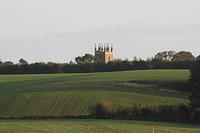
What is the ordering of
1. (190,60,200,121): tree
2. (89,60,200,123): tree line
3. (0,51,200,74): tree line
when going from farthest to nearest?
(0,51,200,74): tree line < (89,60,200,123): tree line < (190,60,200,121): tree

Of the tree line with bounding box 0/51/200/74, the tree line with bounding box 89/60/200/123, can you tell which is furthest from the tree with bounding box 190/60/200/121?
the tree line with bounding box 0/51/200/74

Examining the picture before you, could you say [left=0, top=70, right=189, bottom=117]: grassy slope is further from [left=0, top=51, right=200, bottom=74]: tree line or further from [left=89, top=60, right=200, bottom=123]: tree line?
[left=0, top=51, right=200, bottom=74]: tree line

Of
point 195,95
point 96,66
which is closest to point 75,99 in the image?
point 195,95

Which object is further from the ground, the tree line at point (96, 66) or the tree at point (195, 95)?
the tree line at point (96, 66)

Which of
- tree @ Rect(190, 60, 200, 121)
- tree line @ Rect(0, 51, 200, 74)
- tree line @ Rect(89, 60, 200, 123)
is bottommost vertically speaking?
tree line @ Rect(89, 60, 200, 123)

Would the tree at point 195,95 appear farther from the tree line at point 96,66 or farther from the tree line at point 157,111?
the tree line at point 96,66

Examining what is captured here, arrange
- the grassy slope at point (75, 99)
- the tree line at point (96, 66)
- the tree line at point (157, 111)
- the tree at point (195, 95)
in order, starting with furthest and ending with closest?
the tree line at point (96, 66) < the grassy slope at point (75, 99) < the tree line at point (157, 111) < the tree at point (195, 95)

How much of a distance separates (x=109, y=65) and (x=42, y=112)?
74.4 m

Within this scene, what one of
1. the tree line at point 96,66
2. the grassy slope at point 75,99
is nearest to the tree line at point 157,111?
the grassy slope at point 75,99

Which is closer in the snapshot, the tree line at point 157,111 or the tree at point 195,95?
the tree at point 195,95

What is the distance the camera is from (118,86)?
6284 cm

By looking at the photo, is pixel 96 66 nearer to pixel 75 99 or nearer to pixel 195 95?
pixel 75 99

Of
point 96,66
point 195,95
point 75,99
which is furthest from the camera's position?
point 96,66

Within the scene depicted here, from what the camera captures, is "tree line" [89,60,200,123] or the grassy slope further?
the grassy slope
